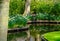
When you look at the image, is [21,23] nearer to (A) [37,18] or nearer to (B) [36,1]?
(A) [37,18]

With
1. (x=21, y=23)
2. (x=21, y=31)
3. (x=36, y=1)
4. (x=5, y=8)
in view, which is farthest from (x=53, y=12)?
(x=5, y=8)

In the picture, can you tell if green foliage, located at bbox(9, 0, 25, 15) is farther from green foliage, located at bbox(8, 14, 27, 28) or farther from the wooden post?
the wooden post

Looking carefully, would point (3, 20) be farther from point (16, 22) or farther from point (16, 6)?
point (16, 6)

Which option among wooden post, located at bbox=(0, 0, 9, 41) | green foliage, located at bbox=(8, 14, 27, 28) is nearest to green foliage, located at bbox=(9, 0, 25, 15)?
green foliage, located at bbox=(8, 14, 27, 28)

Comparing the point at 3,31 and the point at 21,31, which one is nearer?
the point at 3,31

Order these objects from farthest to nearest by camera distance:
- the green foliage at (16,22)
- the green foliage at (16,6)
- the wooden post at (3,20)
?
the green foliage at (16,6) → the green foliage at (16,22) → the wooden post at (3,20)

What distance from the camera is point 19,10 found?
21.2 metres

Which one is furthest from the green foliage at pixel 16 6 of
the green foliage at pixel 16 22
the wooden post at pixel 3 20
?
the wooden post at pixel 3 20

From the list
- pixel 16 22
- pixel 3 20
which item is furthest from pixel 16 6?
pixel 3 20

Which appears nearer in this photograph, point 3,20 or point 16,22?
point 3,20

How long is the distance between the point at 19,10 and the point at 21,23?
6683 mm

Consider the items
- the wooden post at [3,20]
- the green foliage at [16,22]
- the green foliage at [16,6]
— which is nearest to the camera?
the wooden post at [3,20]

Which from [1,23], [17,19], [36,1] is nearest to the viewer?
[1,23]

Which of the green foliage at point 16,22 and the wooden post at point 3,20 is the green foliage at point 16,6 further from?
the wooden post at point 3,20
